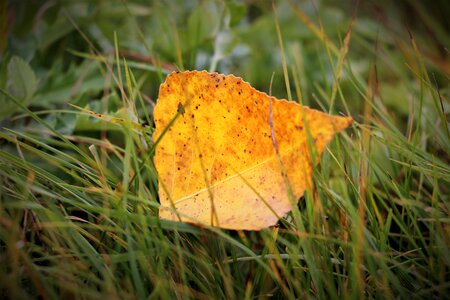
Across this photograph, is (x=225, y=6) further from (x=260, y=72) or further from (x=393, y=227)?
(x=393, y=227)

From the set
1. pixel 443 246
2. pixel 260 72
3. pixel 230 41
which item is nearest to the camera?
pixel 443 246

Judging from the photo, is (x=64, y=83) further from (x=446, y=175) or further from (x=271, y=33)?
(x=446, y=175)

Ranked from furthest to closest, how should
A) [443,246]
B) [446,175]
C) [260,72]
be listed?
[260,72], [446,175], [443,246]

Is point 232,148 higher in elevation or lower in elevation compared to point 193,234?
higher

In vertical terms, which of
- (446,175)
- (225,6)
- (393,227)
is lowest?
(393,227)

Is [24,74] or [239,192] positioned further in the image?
[24,74]

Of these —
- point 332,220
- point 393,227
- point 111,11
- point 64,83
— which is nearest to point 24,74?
point 64,83

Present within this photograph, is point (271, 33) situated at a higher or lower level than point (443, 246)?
higher
